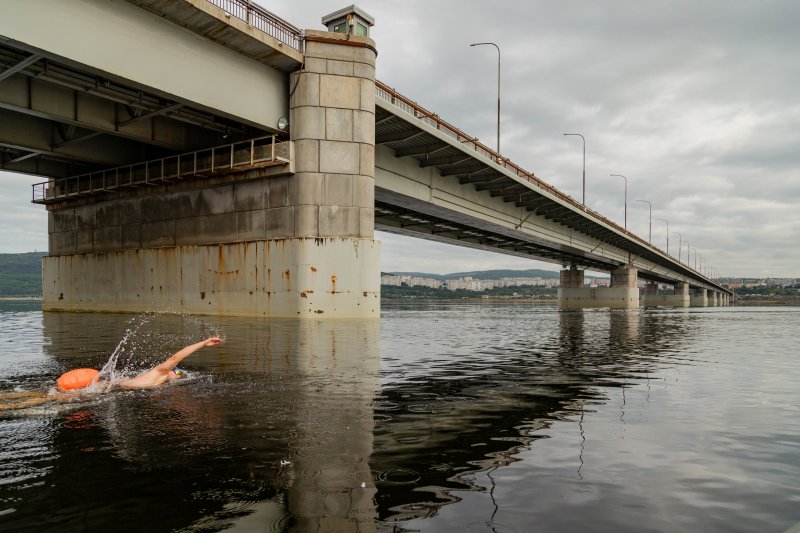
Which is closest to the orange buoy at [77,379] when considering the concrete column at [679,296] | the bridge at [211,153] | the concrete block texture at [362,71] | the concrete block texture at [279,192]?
the bridge at [211,153]

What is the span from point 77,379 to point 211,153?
83.6 ft

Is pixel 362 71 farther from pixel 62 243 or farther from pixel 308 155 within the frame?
pixel 62 243

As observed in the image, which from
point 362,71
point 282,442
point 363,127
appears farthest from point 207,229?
point 282,442

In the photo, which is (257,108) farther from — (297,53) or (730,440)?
(730,440)

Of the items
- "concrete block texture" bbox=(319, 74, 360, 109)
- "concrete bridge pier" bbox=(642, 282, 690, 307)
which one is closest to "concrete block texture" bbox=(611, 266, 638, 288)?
"concrete bridge pier" bbox=(642, 282, 690, 307)

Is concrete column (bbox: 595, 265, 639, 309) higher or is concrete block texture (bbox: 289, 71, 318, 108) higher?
concrete block texture (bbox: 289, 71, 318, 108)

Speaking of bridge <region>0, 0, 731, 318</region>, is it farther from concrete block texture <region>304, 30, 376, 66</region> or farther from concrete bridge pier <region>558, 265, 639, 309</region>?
concrete bridge pier <region>558, 265, 639, 309</region>

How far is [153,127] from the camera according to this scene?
98.4ft

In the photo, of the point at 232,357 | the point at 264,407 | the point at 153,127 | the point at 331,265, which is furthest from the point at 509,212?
the point at 264,407

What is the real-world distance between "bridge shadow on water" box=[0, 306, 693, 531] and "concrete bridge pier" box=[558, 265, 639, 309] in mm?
92153

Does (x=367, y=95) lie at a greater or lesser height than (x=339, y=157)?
greater

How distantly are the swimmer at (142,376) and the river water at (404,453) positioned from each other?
1.00 ft

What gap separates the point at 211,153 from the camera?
31.3 meters

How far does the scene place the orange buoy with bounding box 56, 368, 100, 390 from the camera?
25.3 ft
